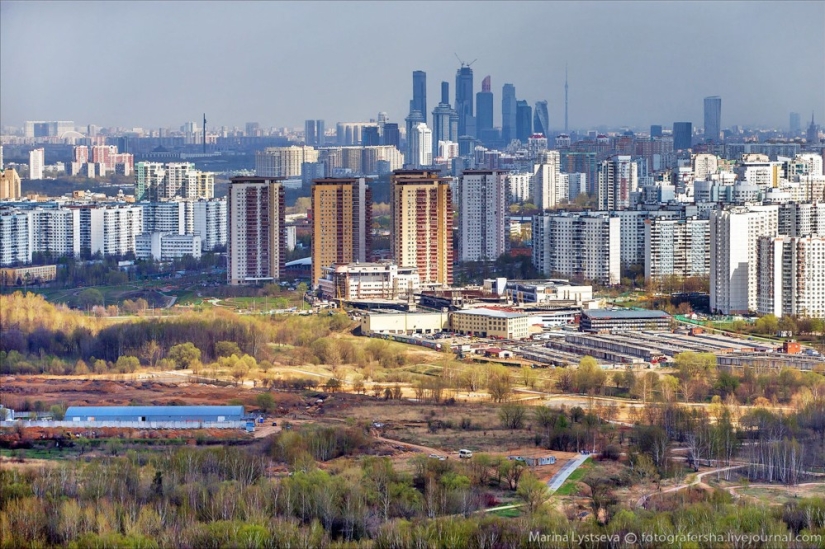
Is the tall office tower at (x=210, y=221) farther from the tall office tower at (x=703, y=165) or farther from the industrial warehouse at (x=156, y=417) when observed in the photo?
the industrial warehouse at (x=156, y=417)

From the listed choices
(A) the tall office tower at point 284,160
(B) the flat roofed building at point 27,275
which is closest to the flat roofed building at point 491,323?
(B) the flat roofed building at point 27,275

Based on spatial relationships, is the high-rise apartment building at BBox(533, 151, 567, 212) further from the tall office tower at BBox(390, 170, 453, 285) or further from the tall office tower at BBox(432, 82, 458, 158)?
the tall office tower at BBox(390, 170, 453, 285)

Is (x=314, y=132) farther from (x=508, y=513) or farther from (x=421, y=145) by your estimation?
(x=508, y=513)

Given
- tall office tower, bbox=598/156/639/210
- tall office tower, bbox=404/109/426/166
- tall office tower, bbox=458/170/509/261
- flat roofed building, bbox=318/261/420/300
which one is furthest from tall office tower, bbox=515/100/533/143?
flat roofed building, bbox=318/261/420/300

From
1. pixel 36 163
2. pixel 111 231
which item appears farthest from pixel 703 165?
pixel 36 163

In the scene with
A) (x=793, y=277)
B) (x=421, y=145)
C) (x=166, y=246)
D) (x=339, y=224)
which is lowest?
(x=793, y=277)

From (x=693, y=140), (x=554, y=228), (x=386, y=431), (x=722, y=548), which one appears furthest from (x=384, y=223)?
(x=722, y=548)
